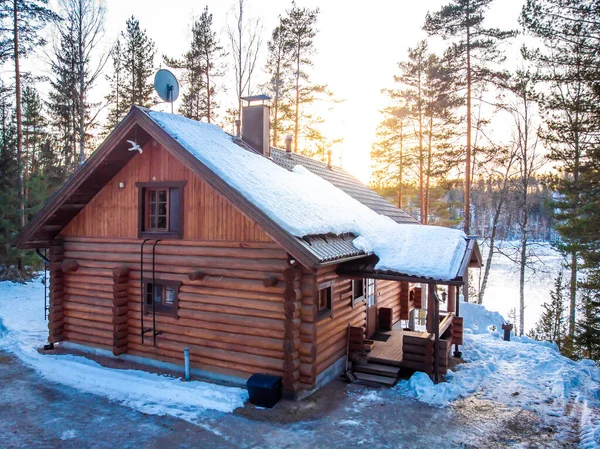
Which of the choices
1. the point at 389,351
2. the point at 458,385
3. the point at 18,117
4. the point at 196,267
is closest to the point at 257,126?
the point at 196,267

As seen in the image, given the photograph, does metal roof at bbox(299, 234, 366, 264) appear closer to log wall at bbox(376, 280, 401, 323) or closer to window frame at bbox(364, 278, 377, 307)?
window frame at bbox(364, 278, 377, 307)

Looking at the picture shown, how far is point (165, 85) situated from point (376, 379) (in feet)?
30.0

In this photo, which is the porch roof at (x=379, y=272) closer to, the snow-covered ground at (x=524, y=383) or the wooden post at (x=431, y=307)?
the wooden post at (x=431, y=307)

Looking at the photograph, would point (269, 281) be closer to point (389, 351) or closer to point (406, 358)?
point (406, 358)

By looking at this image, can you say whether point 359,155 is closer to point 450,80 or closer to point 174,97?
point 450,80

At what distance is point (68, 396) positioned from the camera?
28.8ft

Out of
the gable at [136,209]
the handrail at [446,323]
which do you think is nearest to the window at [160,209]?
A: the gable at [136,209]

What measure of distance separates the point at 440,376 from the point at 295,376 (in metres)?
3.50

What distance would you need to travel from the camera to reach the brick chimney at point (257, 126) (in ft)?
42.5

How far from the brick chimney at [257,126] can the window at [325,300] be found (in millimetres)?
5321

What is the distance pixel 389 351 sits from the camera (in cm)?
1062

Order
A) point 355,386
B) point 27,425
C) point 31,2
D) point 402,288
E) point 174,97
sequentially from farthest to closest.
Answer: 1. point 31,2
2. point 402,288
3. point 174,97
4. point 355,386
5. point 27,425

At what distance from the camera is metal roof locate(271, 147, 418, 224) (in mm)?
14433

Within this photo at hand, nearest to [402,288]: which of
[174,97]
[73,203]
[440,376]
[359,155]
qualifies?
[440,376]
